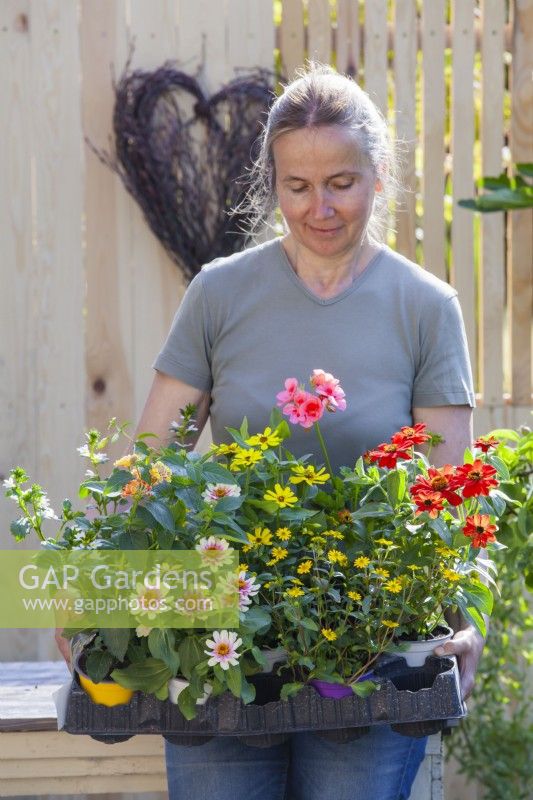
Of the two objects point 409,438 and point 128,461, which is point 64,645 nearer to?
point 128,461

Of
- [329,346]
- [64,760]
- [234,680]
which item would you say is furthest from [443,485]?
[64,760]

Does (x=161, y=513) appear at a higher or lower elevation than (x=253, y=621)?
higher

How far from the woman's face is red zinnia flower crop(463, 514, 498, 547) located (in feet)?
1.81

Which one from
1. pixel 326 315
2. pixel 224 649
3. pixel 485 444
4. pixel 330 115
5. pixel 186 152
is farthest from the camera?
pixel 186 152

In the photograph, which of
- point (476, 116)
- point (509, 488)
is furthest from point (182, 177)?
point (509, 488)

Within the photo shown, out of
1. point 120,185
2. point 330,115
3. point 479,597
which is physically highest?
point 330,115

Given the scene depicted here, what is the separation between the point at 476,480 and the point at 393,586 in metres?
0.17

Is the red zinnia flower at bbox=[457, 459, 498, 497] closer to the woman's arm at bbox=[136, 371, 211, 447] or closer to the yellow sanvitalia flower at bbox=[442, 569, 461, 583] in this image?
the yellow sanvitalia flower at bbox=[442, 569, 461, 583]

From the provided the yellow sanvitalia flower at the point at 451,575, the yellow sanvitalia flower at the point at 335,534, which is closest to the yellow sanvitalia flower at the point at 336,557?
the yellow sanvitalia flower at the point at 335,534

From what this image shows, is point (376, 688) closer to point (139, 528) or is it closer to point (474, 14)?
point (139, 528)

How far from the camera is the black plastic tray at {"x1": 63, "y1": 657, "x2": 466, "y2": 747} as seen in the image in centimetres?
143

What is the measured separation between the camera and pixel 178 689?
1.44 metres

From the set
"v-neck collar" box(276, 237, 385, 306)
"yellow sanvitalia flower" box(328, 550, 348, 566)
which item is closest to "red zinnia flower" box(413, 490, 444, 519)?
"yellow sanvitalia flower" box(328, 550, 348, 566)

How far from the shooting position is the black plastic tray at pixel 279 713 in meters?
1.43
